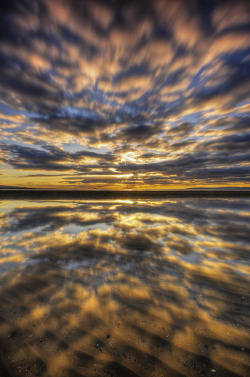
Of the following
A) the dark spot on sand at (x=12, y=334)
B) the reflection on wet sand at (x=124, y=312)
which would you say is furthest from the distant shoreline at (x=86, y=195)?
the dark spot on sand at (x=12, y=334)

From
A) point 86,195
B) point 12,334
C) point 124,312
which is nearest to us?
point 12,334

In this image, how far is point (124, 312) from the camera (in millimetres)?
3314

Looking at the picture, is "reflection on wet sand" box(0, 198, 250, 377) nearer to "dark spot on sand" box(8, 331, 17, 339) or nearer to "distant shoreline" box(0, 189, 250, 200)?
"dark spot on sand" box(8, 331, 17, 339)

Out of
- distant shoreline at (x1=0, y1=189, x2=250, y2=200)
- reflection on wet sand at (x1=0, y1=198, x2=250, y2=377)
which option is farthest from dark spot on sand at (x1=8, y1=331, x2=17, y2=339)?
distant shoreline at (x1=0, y1=189, x2=250, y2=200)

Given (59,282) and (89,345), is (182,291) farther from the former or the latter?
(59,282)

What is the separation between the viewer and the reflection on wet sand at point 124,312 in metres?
2.38

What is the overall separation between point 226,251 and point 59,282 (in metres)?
5.94

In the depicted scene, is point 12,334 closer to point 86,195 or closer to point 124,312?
point 124,312

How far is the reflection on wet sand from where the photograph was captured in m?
2.38

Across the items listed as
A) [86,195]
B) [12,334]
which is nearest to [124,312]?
[12,334]

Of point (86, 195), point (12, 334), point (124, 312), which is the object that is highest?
point (86, 195)

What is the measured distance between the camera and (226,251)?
671 cm

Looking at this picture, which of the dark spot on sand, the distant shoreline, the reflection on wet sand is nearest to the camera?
the reflection on wet sand

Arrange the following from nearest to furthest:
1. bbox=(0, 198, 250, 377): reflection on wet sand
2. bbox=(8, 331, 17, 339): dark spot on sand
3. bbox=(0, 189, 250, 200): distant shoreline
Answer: bbox=(0, 198, 250, 377): reflection on wet sand, bbox=(8, 331, 17, 339): dark spot on sand, bbox=(0, 189, 250, 200): distant shoreline
